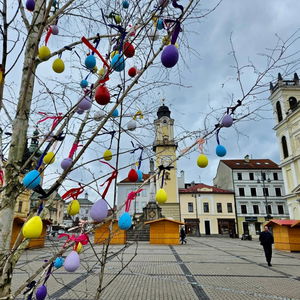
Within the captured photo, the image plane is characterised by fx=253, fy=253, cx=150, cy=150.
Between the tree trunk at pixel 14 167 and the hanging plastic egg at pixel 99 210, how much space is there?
42 centimetres

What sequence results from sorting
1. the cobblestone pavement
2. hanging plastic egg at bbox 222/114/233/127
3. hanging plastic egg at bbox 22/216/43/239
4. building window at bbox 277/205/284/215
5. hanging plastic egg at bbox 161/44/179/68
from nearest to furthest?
hanging plastic egg at bbox 22/216/43/239 < hanging plastic egg at bbox 161/44/179/68 < hanging plastic egg at bbox 222/114/233/127 < the cobblestone pavement < building window at bbox 277/205/284/215

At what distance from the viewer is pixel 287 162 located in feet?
90.5

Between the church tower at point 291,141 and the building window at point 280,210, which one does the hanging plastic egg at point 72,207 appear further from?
the building window at point 280,210

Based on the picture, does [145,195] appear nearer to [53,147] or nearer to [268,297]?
[268,297]

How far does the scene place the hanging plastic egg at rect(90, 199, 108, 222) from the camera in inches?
55.0

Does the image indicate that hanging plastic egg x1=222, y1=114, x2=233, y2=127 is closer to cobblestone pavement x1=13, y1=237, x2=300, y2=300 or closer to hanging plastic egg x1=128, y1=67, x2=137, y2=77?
hanging plastic egg x1=128, y1=67, x2=137, y2=77

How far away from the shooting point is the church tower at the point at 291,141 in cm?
2600

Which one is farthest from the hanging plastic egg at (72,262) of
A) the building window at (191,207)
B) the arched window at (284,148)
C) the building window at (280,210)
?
the building window at (280,210)

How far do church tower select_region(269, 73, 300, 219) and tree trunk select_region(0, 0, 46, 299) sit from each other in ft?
90.6

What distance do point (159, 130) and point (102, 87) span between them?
3.32ft

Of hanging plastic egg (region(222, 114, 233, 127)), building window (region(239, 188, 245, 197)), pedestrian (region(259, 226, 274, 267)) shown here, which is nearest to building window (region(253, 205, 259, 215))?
building window (region(239, 188, 245, 197))

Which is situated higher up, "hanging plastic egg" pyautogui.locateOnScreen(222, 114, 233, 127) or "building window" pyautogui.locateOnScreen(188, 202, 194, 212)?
"building window" pyautogui.locateOnScreen(188, 202, 194, 212)

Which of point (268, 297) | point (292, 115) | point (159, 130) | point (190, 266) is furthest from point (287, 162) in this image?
point (159, 130)

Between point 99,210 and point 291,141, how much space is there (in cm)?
3014
